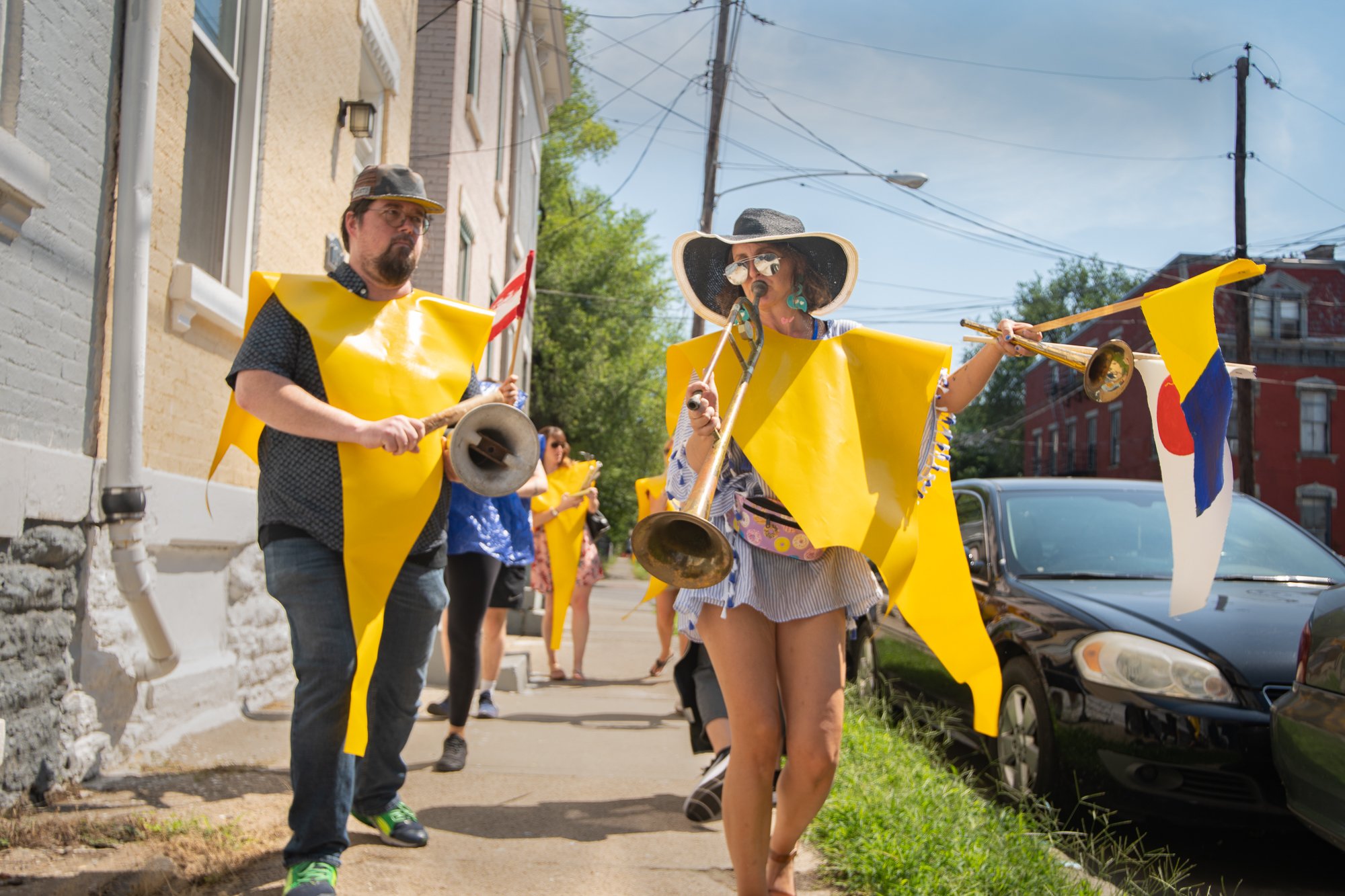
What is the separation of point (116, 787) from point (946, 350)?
341 cm

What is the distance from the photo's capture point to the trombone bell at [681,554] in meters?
2.71

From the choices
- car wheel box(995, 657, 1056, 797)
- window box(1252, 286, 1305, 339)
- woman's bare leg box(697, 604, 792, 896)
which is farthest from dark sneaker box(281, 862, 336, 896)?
window box(1252, 286, 1305, 339)

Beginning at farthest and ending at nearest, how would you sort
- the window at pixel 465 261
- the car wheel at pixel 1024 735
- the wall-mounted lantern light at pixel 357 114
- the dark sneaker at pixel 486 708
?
the window at pixel 465 261
the wall-mounted lantern light at pixel 357 114
the dark sneaker at pixel 486 708
the car wheel at pixel 1024 735

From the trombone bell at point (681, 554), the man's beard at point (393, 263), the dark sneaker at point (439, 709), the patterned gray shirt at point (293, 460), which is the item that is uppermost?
the man's beard at point (393, 263)

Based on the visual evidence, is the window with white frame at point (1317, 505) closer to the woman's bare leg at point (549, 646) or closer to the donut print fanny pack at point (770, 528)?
the woman's bare leg at point (549, 646)

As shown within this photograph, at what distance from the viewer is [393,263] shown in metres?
3.67

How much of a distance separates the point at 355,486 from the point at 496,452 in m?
0.42

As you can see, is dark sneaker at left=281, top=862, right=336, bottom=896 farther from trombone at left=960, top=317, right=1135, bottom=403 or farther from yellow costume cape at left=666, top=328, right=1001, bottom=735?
trombone at left=960, top=317, right=1135, bottom=403

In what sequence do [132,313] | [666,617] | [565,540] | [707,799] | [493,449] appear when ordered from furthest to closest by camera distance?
[565,540]
[666,617]
[132,313]
[707,799]
[493,449]

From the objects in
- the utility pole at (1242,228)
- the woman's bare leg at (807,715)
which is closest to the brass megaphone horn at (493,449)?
the woman's bare leg at (807,715)

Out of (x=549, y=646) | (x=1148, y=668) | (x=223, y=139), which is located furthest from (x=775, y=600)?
(x=549, y=646)

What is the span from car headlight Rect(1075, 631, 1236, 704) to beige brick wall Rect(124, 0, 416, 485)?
401 cm

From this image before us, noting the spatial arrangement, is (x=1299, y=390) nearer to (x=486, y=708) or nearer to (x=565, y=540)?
(x=565, y=540)

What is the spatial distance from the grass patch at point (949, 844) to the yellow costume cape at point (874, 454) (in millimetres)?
542
